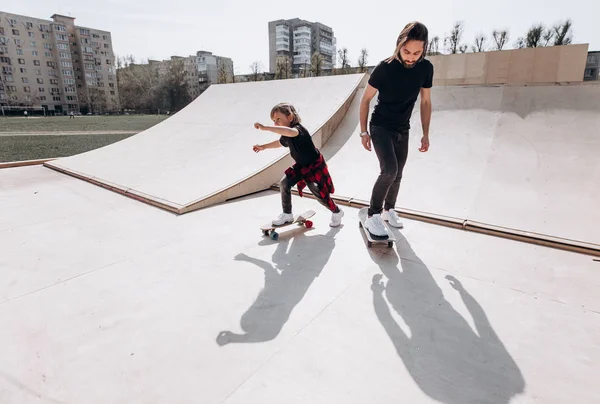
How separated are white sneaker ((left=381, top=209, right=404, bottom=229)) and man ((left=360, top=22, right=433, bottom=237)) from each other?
458mm

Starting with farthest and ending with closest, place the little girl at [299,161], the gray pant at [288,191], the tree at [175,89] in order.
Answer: the tree at [175,89], the gray pant at [288,191], the little girl at [299,161]

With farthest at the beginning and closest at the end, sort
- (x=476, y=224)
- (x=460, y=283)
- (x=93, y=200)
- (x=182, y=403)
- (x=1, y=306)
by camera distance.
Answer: (x=93, y=200)
(x=476, y=224)
(x=460, y=283)
(x=1, y=306)
(x=182, y=403)

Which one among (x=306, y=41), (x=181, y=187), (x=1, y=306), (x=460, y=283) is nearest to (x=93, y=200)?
(x=181, y=187)

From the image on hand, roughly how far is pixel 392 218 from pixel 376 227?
59 cm

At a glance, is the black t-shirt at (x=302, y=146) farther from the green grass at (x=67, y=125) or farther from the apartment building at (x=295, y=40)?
the apartment building at (x=295, y=40)

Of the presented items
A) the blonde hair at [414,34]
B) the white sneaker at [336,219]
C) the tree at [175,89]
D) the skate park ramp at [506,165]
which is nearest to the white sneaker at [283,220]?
the white sneaker at [336,219]

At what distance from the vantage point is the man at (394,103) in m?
2.78

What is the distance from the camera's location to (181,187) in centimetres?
470

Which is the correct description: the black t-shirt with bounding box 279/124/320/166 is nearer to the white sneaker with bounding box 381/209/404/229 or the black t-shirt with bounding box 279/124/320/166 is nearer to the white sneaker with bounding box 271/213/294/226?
the white sneaker with bounding box 271/213/294/226

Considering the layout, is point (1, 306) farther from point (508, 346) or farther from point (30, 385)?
point (508, 346)

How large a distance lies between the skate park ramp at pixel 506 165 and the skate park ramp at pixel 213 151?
1.11m

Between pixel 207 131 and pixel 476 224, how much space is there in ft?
17.8

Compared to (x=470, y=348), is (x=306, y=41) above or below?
above

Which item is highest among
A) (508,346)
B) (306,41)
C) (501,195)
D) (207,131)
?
(306,41)
